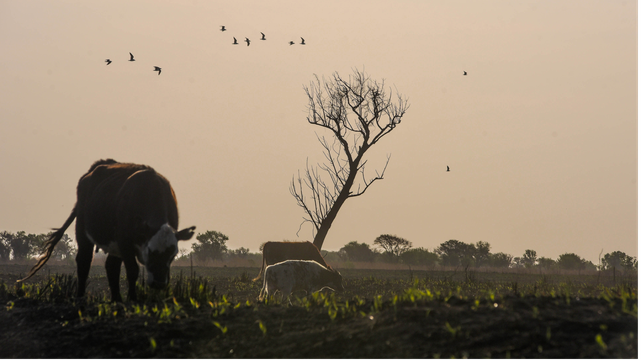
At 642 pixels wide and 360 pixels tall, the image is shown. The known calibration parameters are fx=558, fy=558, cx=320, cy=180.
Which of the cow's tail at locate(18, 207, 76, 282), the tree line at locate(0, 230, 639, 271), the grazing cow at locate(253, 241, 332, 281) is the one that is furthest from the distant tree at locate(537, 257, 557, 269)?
the cow's tail at locate(18, 207, 76, 282)

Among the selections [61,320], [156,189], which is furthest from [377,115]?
[61,320]

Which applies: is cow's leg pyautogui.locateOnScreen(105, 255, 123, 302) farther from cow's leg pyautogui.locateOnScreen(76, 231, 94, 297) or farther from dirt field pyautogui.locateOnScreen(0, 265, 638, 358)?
dirt field pyautogui.locateOnScreen(0, 265, 638, 358)

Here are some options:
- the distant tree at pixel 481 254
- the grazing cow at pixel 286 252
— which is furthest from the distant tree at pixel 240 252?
the grazing cow at pixel 286 252

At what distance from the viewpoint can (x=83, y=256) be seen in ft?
37.5

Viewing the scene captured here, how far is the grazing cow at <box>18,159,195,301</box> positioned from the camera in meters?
8.80

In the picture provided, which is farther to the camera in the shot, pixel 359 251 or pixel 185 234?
pixel 359 251

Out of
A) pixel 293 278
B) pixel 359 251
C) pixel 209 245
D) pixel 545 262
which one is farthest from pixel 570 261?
pixel 293 278

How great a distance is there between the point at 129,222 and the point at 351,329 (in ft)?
16.8

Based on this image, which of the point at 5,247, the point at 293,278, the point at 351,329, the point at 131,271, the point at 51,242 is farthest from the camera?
the point at 5,247

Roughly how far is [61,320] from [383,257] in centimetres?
6555

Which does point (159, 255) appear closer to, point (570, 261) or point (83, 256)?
point (83, 256)

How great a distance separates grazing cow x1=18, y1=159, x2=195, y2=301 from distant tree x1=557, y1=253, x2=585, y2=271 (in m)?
61.3

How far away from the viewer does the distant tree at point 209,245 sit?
66562mm

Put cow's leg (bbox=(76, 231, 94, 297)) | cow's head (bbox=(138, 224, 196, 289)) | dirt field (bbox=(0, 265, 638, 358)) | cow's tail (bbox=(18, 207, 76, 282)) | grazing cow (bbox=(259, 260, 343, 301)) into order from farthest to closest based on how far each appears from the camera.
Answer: grazing cow (bbox=(259, 260, 343, 301))
cow's tail (bbox=(18, 207, 76, 282))
cow's leg (bbox=(76, 231, 94, 297))
cow's head (bbox=(138, 224, 196, 289))
dirt field (bbox=(0, 265, 638, 358))
